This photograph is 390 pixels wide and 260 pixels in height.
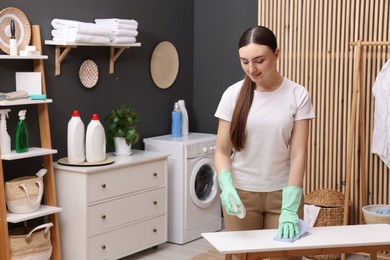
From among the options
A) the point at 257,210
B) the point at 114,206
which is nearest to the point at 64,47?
the point at 114,206

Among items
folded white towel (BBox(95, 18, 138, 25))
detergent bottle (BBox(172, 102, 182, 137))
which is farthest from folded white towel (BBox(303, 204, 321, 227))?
folded white towel (BBox(95, 18, 138, 25))

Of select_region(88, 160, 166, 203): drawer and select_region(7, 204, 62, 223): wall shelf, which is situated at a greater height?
select_region(88, 160, 166, 203): drawer

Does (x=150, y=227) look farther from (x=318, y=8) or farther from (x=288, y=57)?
(x=318, y=8)

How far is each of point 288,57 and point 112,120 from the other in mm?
1452

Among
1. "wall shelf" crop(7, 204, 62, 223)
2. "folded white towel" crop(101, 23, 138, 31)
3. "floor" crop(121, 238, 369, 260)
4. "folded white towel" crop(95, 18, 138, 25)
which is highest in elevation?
"folded white towel" crop(95, 18, 138, 25)

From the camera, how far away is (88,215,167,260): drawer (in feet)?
14.4

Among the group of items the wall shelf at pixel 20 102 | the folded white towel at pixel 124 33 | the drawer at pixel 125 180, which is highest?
the folded white towel at pixel 124 33

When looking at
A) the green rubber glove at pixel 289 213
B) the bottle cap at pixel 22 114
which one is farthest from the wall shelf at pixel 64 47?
the green rubber glove at pixel 289 213

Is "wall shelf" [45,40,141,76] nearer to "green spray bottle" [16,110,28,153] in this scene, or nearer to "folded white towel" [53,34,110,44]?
"folded white towel" [53,34,110,44]

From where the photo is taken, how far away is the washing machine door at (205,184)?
527 centimetres

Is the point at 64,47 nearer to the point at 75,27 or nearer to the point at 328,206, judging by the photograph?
the point at 75,27

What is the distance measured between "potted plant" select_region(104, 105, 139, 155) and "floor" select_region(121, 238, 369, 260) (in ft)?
2.57

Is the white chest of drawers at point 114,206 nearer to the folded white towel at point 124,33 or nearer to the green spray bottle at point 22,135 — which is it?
the green spray bottle at point 22,135

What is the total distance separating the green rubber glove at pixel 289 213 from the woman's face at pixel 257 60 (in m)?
0.48
